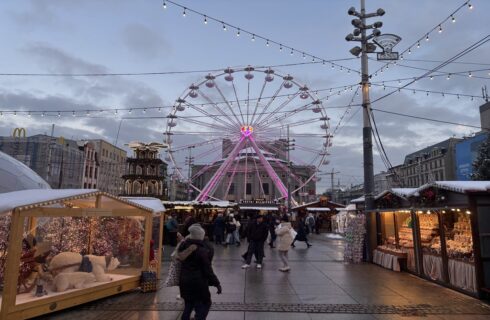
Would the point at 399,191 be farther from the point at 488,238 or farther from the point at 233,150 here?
the point at 233,150

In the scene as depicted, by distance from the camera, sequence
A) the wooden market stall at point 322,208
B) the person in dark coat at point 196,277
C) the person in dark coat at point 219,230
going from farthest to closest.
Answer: the wooden market stall at point 322,208 → the person in dark coat at point 219,230 → the person in dark coat at point 196,277

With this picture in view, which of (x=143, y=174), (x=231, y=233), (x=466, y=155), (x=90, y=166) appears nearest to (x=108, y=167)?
(x=90, y=166)

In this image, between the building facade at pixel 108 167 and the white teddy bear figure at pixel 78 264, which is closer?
the white teddy bear figure at pixel 78 264

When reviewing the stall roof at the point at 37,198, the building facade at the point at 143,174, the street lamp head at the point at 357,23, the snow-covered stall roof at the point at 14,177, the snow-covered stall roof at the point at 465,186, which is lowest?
the stall roof at the point at 37,198

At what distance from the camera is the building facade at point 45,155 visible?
52719 mm

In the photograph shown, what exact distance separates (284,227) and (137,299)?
5.26 meters

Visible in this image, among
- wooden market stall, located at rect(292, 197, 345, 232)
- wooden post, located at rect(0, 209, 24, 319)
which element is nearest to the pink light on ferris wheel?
wooden market stall, located at rect(292, 197, 345, 232)

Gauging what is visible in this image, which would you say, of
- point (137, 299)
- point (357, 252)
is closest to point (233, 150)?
point (357, 252)

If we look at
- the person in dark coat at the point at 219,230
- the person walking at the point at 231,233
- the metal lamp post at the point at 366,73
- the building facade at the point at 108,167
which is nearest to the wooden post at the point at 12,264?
the metal lamp post at the point at 366,73

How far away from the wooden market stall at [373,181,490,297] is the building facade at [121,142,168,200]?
32.9 metres

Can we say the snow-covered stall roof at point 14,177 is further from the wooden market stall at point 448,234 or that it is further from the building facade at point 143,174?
the building facade at point 143,174

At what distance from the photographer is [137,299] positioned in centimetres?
791

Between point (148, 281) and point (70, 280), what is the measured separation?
175 cm

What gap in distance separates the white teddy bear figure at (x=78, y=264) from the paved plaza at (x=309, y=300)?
595 mm
